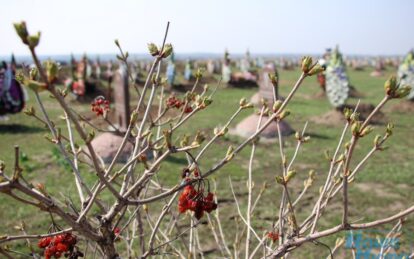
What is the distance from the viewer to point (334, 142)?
11.2 metres

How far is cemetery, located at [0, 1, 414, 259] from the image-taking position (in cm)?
138

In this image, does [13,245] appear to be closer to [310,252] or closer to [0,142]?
[310,252]

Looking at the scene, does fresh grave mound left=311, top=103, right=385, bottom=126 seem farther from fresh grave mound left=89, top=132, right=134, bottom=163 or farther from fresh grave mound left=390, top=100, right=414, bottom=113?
fresh grave mound left=89, top=132, right=134, bottom=163

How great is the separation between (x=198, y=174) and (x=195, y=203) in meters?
0.14

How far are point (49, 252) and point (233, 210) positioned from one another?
5259mm

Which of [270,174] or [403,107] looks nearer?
[270,174]

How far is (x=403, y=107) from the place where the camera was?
1603 centimetres

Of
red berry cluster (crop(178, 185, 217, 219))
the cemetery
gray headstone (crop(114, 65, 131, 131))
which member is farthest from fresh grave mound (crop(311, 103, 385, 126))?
red berry cluster (crop(178, 185, 217, 219))

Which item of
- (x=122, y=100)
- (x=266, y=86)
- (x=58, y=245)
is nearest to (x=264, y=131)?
(x=266, y=86)

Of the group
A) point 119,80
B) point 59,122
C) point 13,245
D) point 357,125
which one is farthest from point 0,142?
point 357,125

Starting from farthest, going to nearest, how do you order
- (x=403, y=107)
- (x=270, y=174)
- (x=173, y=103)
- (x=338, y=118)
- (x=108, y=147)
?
(x=403, y=107)
(x=338, y=118)
(x=108, y=147)
(x=270, y=174)
(x=173, y=103)

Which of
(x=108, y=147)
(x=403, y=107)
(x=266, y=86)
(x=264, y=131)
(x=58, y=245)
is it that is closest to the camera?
(x=58, y=245)

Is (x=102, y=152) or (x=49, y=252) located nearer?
(x=49, y=252)

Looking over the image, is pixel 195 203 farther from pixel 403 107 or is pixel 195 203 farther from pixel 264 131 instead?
pixel 403 107
